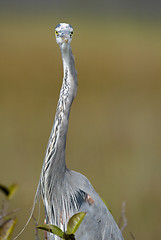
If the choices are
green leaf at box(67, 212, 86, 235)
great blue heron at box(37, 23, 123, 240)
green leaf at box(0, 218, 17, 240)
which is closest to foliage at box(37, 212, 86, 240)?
green leaf at box(67, 212, 86, 235)

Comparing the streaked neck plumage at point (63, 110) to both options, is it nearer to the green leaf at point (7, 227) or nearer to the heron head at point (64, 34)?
the heron head at point (64, 34)

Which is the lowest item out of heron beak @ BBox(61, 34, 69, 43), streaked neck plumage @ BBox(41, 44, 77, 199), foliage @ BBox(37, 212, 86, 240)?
foliage @ BBox(37, 212, 86, 240)

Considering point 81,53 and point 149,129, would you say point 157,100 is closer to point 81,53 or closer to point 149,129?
point 149,129

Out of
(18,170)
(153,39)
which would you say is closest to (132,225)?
(18,170)

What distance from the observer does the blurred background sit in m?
4.89

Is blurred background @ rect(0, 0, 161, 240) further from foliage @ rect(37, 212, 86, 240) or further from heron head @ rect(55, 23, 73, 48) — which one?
foliage @ rect(37, 212, 86, 240)

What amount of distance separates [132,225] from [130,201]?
48cm

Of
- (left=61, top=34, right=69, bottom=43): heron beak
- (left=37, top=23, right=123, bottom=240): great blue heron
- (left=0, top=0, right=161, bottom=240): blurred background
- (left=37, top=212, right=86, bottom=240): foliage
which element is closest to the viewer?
(left=37, top=212, right=86, bottom=240): foliage

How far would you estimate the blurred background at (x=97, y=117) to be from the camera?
4.89 metres

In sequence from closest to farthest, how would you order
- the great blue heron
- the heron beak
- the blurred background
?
the heron beak → the great blue heron → the blurred background

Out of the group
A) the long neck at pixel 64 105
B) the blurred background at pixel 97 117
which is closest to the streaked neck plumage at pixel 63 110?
the long neck at pixel 64 105

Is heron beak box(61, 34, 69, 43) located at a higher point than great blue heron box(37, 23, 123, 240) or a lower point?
higher

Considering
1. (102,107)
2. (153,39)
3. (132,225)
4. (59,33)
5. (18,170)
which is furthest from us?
(153,39)

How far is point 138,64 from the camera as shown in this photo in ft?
25.6
